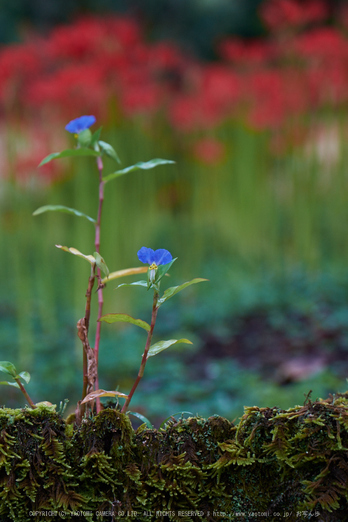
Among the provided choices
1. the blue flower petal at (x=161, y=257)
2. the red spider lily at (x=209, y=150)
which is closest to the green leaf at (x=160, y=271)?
the blue flower petal at (x=161, y=257)

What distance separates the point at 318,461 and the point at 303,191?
2.31 metres

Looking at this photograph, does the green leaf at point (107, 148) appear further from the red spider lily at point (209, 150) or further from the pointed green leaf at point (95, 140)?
the red spider lily at point (209, 150)

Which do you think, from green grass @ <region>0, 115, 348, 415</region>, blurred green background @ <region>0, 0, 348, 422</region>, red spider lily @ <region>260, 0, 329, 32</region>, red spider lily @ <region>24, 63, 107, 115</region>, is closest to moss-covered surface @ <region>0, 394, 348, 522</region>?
blurred green background @ <region>0, 0, 348, 422</region>

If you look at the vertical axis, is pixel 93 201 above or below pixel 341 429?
above

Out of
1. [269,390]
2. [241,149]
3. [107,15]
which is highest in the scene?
[107,15]

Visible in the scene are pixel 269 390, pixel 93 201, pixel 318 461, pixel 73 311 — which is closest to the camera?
pixel 318 461

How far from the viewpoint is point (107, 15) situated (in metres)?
2.68

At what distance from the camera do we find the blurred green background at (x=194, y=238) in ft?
5.87

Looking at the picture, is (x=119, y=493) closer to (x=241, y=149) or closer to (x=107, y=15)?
(x=241, y=149)

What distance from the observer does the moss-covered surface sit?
0.48 metres

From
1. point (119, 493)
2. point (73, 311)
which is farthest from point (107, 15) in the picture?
point (119, 493)

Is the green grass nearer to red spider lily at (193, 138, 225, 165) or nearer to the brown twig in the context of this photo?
red spider lily at (193, 138, 225, 165)

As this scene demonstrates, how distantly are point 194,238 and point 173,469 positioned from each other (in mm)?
2294

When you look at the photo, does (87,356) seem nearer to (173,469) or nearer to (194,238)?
(173,469)
